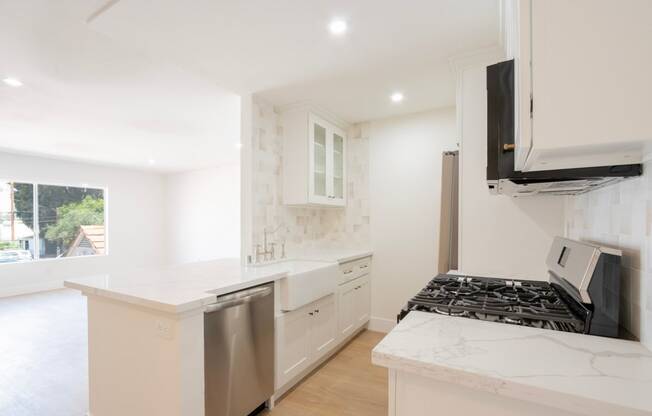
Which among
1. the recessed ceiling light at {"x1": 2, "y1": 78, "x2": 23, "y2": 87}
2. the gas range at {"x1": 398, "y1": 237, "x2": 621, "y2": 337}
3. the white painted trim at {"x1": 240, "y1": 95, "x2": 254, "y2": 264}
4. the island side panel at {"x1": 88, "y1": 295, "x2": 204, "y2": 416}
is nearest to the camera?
the gas range at {"x1": 398, "y1": 237, "x2": 621, "y2": 337}

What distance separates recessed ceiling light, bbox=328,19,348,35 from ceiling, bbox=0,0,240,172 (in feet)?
4.13

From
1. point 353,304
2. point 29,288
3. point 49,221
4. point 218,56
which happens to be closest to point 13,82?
point 218,56

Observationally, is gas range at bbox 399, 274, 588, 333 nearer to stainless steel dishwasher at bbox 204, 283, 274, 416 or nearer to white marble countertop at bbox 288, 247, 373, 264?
stainless steel dishwasher at bbox 204, 283, 274, 416

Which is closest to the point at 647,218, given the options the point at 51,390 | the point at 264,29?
the point at 264,29

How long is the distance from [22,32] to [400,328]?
273 centimetres

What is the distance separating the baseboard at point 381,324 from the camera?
3467 millimetres

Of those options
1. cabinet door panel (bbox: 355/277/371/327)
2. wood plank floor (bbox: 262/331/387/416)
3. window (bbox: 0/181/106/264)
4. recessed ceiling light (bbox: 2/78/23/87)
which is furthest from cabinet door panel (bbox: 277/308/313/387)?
window (bbox: 0/181/106/264)

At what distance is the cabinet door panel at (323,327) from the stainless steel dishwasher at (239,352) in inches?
21.2

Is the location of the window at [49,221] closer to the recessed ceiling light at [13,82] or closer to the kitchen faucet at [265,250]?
the recessed ceiling light at [13,82]

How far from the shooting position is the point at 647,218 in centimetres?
89

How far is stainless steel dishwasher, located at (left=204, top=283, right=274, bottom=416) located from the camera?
165cm

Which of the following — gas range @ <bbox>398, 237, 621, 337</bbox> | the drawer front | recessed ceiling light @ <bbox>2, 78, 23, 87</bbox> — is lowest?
the drawer front

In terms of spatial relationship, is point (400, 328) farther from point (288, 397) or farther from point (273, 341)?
point (288, 397)

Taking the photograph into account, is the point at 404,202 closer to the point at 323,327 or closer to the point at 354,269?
the point at 354,269
